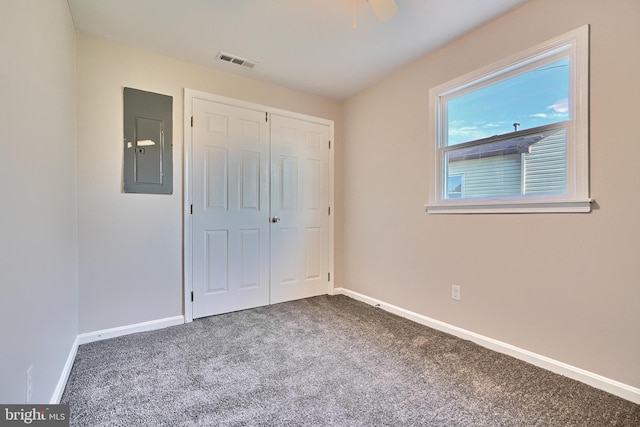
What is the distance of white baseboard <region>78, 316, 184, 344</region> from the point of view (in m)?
2.36

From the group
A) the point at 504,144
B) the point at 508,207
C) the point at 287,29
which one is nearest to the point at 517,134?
the point at 504,144

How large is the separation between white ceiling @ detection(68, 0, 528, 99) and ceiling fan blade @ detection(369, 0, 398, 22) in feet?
0.91

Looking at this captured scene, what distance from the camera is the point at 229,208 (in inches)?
120

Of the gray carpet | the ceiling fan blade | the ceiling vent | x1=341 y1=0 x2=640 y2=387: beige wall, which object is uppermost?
the ceiling vent

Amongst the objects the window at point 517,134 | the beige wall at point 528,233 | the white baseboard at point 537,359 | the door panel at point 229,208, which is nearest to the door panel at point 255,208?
the door panel at point 229,208

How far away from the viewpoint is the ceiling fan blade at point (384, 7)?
5.71 feet

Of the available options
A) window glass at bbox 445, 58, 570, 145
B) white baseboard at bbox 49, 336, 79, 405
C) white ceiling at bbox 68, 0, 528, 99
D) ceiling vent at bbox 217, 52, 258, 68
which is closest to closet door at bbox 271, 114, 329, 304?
ceiling vent at bbox 217, 52, 258, 68

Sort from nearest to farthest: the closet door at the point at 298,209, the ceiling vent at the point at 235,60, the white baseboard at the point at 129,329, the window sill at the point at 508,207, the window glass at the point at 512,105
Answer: the window sill at the point at 508,207 → the window glass at the point at 512,105 → the white baseboard at the point at 129,329 → the ceiling vent at the point at 235,60 → the closet door at the point at 298,209

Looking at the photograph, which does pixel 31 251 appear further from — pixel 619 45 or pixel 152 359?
pixel 619 45

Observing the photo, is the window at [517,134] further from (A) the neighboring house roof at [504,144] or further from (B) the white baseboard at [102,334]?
(B) the white baseboard at [102,334]

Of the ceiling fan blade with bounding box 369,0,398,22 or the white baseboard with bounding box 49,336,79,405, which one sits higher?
the ceiling fan blade with bounding box 369,0,398,22

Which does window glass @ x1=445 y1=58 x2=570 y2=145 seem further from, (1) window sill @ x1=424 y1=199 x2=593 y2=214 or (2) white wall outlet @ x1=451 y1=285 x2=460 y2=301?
(2) white wall outlet @ x1=451 y1=285 x2=460 y2=301

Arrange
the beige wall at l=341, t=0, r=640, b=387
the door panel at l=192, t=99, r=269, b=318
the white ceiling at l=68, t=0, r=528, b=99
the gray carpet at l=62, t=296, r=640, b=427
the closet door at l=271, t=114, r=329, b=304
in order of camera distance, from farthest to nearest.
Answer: the closet door at l=271, t=114, r=329, b=304 < the door panel at l=192, t=99, r=269, b=318 < the white ceiling at l=68, t=0, r=528, b=99 < the beige wall at l=341, t=0, r=640, b=387 < the gray carpet at l=62, t=296, r=640, b=427

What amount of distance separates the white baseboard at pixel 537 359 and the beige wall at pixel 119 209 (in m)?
2.30
